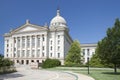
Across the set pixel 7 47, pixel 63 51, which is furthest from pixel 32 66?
pixel 7 47

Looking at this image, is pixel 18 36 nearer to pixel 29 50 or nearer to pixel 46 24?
pixel 29 50

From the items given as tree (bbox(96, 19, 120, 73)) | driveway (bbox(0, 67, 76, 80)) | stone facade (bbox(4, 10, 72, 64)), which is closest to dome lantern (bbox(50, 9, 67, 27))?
stone facade (bbox(4, 10, 72, 64))

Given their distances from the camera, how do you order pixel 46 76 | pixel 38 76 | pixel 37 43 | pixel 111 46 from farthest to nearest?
pixel 37 43
pixel 111 46
pixel 46 76
pixel 38 76

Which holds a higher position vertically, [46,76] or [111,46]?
[111,46]

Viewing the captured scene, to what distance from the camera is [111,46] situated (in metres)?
33.9

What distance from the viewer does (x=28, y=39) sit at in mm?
91500

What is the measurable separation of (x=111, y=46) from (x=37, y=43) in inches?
2265

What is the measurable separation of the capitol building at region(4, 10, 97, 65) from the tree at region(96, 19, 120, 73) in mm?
49794

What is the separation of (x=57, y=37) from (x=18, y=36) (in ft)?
59.6

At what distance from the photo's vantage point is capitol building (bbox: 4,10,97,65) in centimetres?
8594

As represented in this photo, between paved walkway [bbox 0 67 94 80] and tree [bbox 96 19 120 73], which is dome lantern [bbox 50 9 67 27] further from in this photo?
paved walkway [bbox 0 67 94 80]

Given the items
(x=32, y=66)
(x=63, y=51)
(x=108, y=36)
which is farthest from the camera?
(x=63, y=51)

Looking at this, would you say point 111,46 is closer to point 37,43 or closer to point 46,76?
point 46,76

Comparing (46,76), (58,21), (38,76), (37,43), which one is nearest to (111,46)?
(46,76)
